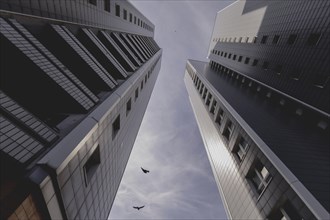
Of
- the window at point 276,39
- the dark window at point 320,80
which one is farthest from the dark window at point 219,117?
the window at point 276,39

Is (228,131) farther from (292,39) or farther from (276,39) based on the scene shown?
(276,39)

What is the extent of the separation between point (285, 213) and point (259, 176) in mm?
4065

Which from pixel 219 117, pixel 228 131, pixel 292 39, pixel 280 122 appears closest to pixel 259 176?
pixel 280 122

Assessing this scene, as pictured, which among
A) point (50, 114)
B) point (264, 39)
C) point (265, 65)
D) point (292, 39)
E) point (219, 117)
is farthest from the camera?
point (264, 39)

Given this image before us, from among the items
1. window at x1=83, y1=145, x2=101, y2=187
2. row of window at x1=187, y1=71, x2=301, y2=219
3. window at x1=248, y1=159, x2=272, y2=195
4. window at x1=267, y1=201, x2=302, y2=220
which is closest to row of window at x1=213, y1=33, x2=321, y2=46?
row of window at x1=187, y1=71, x2=301, y2=219

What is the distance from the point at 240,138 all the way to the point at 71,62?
17.9m

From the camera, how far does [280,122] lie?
2273cm

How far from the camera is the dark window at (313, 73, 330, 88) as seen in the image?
73.4 feet

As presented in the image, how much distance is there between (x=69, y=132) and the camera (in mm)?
11531

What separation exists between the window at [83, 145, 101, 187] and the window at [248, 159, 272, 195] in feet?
42.6

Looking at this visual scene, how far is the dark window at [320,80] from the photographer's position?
22.4 m

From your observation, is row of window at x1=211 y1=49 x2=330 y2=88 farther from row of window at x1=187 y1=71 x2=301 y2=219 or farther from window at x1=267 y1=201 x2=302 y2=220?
window at x1=267 y1=201 x2=302 y2=220

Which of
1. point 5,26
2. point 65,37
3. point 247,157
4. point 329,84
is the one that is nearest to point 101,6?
point 65,37

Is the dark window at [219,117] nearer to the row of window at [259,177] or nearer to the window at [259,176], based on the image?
the row of window at [259,177]
